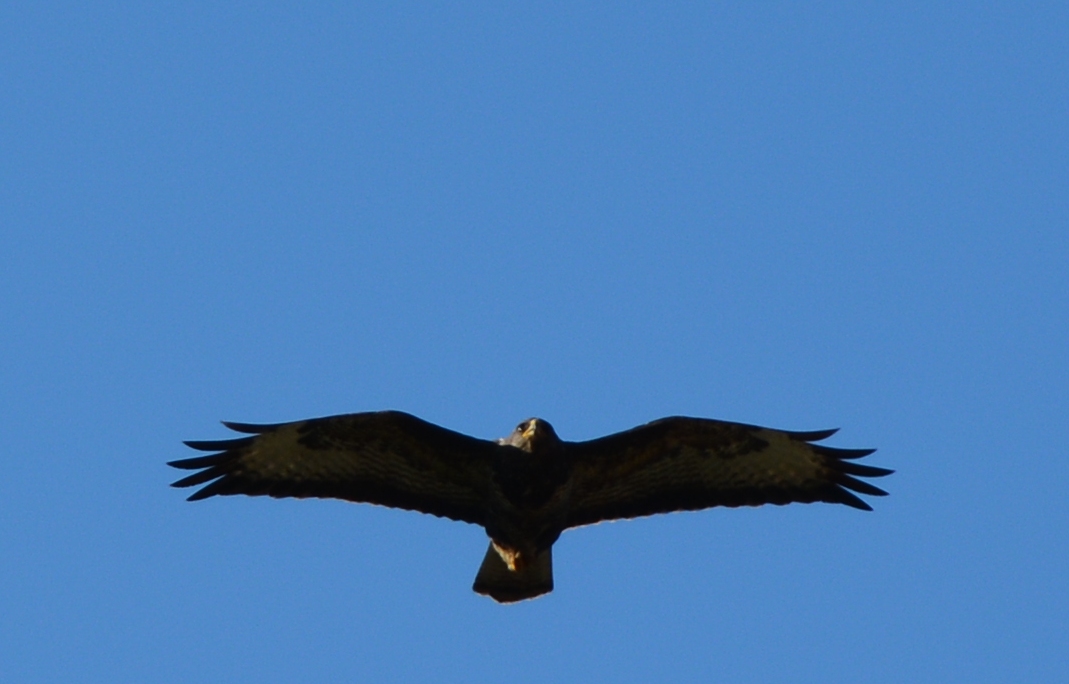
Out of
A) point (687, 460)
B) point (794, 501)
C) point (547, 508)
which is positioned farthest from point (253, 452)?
point (794, 501)

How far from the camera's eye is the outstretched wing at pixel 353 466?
11.7 m

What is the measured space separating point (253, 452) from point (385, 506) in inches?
40.8

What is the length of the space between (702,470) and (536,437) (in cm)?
155

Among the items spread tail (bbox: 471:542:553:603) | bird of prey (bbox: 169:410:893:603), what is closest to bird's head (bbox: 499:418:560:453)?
bird of prey (bbox: 169:410:893:603)

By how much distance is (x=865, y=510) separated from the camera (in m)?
12.3

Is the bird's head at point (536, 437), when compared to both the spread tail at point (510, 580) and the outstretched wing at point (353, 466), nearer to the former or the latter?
the outstretched wing at point (353, 466)

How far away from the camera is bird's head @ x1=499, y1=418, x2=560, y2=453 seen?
36.8 ft

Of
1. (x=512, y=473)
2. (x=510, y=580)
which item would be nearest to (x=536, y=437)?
(x=512, y=473)

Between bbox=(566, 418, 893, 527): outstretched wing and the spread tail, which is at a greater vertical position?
bbox=(566, 418, 893, 527): outstretched wing

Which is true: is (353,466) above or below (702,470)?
above

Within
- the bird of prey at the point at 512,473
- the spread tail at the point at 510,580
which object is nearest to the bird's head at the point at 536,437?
the bird of prey at the point at 512,473

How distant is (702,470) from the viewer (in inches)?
476

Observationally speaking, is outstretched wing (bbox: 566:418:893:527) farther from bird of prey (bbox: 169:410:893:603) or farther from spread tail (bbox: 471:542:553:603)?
spread tail (bbox: 471:542:553:603)

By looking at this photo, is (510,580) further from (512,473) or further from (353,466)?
(353,466)
